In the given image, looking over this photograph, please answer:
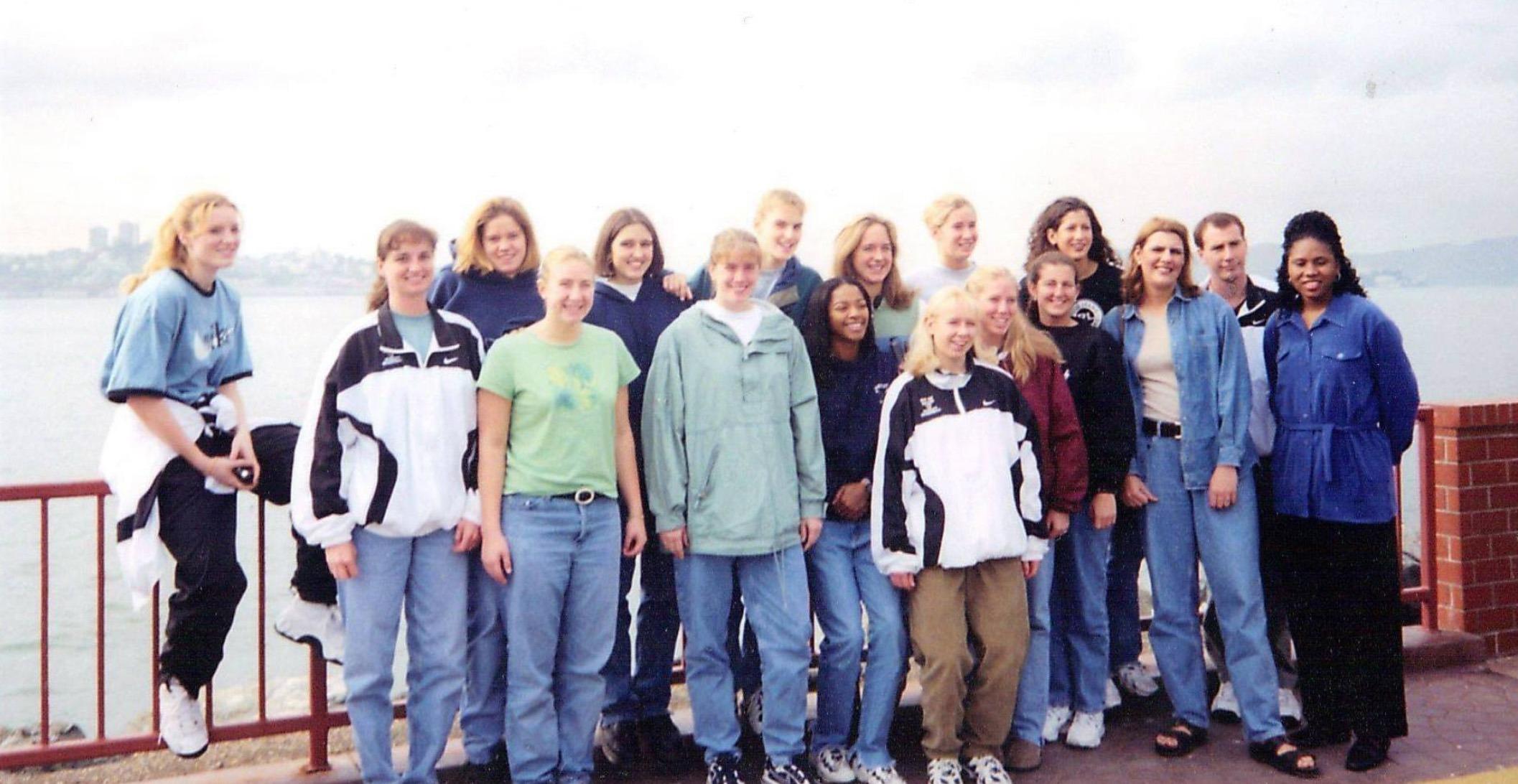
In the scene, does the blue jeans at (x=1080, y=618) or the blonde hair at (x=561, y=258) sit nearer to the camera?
the blonde hair at (x=561, y=258)

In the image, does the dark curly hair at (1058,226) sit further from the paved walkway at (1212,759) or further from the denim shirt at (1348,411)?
the paved walkway at (1212,759)

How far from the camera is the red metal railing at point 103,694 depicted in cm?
393

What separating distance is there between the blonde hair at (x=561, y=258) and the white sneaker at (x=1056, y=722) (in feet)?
8.06

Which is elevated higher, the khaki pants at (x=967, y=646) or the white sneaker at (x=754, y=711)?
the khaki pants at (x=967, y=646)

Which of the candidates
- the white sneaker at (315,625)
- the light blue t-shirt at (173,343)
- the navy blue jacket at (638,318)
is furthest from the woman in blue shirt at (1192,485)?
the light blue t-shirt at (173,343)

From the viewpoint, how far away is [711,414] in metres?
4.15

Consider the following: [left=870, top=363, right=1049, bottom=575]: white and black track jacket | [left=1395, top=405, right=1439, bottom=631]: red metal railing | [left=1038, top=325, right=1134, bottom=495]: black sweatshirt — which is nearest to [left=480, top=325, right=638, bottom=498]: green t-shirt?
[left=870, top=363, right=1049, bottom=575]: white and black track jacket

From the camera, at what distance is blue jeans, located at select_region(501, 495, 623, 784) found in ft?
12.7

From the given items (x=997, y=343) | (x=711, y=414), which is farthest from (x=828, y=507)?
(x=997, y=343)

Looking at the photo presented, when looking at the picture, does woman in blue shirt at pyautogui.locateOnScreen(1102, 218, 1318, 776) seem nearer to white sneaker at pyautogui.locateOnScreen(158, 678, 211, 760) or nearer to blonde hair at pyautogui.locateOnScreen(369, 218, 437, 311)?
blonde hair at pyautogui.locateOnScreen(369, 218, 437, 311)

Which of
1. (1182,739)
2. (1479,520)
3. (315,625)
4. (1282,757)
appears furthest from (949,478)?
(1479,520)

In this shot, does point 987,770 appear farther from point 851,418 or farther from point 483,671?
point 483,671

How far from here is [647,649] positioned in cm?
457

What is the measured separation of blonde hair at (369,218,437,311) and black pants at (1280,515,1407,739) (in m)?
3.27
